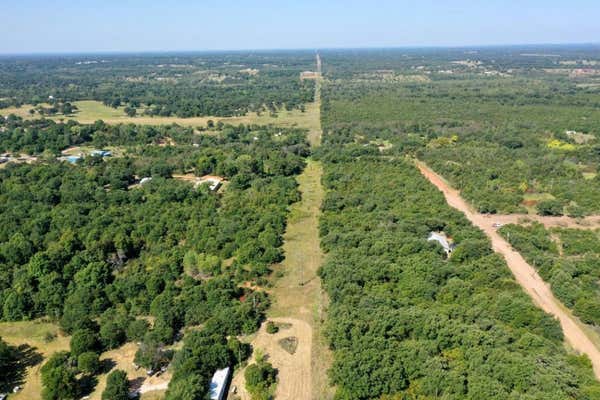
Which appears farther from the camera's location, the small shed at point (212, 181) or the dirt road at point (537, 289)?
the small shed at point (212, 181)

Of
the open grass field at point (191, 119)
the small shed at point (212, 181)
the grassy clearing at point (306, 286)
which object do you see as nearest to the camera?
the grassy clearing at point (306, 286)

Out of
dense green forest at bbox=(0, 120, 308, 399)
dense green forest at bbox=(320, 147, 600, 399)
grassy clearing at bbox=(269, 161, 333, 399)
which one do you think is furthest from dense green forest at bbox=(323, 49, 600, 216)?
dense green forest at bbox=(0, 120, 308, 399)

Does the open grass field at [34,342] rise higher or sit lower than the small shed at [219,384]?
lower

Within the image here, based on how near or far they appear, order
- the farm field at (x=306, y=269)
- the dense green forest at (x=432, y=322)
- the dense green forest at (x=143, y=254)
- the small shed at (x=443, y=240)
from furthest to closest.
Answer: the small shed at (x=443, y=240) < the dense green forest at (x=143, y=254) < the farm field at (x=306, y=269) < the dense green forest at (x=432, y=322)

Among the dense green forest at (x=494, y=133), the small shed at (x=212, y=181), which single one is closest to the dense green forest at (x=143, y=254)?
the small shed at (x=212, y=181)

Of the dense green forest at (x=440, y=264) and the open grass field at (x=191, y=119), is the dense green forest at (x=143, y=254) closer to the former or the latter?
the dense green forest at (x=440, y=264)

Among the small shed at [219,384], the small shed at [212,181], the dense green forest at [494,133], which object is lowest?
the small shed at [219,384]

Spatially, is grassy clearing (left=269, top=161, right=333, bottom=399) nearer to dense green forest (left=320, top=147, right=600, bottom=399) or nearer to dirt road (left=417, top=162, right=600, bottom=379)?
dense green forest (left=320, top=147, right=600, bottom=399)
